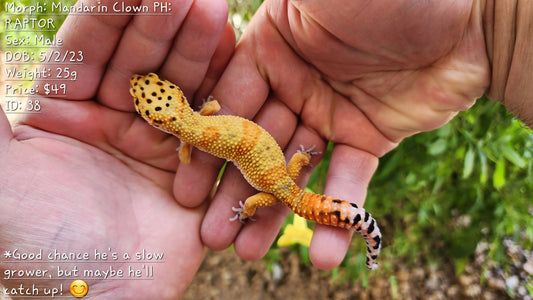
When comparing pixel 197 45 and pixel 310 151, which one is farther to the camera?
pixel 310 151

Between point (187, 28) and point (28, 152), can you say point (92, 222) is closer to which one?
point (28, 152)

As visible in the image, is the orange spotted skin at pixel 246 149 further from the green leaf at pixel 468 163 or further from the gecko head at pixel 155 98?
the green leaf at pixel 468 163

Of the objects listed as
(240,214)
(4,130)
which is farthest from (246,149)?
(4,130)

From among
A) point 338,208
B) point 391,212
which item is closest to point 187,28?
point 338,208

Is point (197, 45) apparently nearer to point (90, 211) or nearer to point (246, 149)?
point (246, 149)

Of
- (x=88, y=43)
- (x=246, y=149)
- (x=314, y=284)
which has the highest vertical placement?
(x=88, y=43)

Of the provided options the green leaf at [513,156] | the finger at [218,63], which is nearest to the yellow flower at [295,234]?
the finger at [218,63]

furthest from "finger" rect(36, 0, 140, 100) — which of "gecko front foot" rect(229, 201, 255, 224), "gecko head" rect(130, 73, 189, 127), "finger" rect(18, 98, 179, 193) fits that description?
"gecko front foot" rect(229, 201, 255, 224)

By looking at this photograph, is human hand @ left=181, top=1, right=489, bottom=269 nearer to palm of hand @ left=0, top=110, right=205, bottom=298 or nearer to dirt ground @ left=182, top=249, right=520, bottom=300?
palm of hand @ left=0, top=110, right=205, bottom=298
